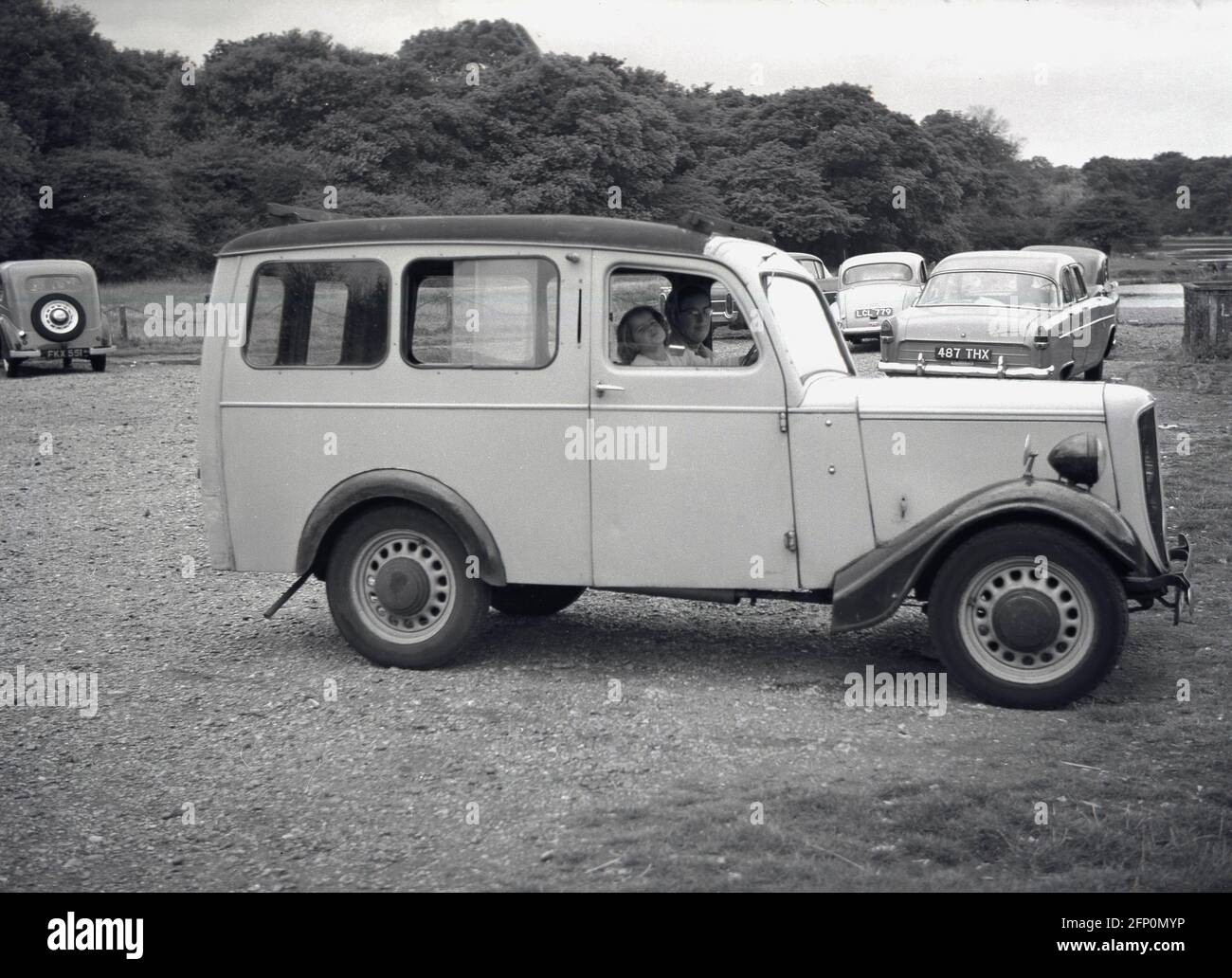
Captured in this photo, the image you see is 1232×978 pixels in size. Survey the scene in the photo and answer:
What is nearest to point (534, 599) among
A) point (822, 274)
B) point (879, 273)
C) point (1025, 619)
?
point (1025, 619)

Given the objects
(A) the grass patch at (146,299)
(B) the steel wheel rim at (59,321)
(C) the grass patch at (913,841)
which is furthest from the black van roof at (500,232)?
(B) the steel wheel rim at (59,321)

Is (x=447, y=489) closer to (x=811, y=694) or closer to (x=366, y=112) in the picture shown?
(x=811, y=694)

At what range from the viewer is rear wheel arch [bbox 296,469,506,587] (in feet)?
22.2

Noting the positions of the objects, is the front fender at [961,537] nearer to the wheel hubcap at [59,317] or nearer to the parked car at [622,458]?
the parked car at [622,458]

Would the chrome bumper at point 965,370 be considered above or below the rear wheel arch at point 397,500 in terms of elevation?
above

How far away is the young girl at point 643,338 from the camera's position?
6.74m

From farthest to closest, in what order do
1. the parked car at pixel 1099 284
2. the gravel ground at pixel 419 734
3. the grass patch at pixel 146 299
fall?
the grass patch at pixel 146 299, the parked car at pixel 1099 284, the gravel ground at pixel 419 734

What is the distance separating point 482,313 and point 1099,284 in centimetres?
2175

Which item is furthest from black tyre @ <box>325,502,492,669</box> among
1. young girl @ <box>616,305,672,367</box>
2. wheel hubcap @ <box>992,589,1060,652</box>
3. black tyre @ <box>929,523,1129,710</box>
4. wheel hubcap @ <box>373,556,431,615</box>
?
wheel hubcap @ <box>992,589,1060,652</box>

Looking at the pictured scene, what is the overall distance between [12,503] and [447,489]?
7.76 metres

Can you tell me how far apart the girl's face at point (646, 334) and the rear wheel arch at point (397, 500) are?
1135mm

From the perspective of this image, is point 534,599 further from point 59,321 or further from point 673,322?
point 59,321

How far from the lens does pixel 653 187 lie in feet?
195
